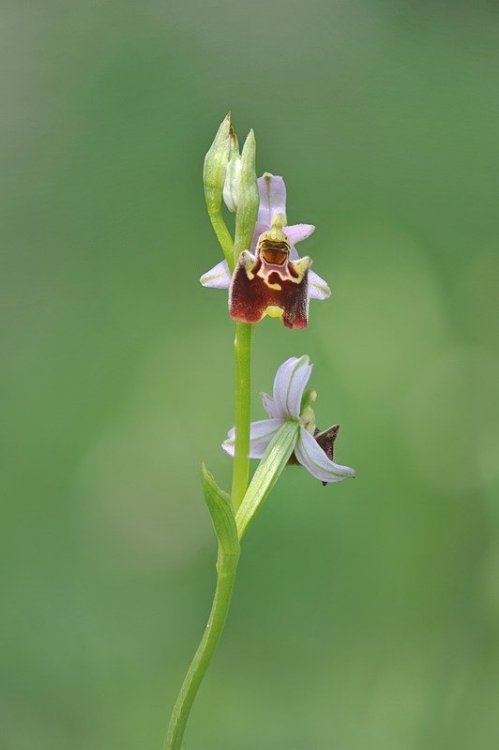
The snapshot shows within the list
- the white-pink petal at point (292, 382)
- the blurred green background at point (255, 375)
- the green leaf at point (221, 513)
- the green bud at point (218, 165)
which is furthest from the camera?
the blurred green background at point (255, 375)

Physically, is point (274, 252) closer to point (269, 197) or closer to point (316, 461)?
point (269, 197)

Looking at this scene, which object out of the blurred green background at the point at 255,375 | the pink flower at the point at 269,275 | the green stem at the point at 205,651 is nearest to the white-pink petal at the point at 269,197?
the pink flower at the point at 269,275

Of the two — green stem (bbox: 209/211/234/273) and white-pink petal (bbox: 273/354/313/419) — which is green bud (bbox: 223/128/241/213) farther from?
white-pink petal (bbox: 273/354/313/419)

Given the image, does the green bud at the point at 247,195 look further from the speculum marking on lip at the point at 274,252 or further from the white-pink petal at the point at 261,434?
the white-pink petal at the point at 261,434

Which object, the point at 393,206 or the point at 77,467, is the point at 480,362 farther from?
the point at 77,467

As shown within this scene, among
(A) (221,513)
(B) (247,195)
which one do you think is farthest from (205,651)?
(B) (247,195)
